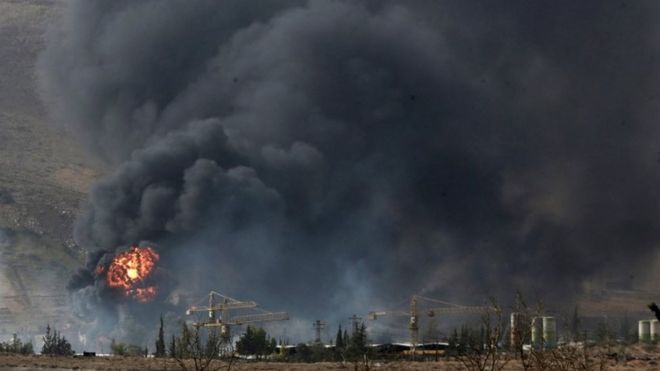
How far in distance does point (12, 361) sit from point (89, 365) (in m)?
14.8

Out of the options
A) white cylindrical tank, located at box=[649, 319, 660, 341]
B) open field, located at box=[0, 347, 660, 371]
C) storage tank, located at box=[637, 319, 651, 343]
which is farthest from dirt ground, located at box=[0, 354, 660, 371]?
white cylindrical tank, located at box=[649, 319, 660, 341]

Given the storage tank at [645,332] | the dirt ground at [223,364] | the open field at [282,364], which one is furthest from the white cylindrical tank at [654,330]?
the dirt ground at [223,364]

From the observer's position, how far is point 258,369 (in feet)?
505

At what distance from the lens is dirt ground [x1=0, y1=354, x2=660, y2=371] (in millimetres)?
130150

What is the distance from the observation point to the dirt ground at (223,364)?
130m

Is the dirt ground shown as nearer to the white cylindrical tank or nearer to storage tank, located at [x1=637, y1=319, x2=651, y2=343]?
storage tank, located at [x1=637, y1=319, x2=651, y2=343]

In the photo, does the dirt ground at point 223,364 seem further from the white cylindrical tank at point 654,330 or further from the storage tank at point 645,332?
the white cylindrical tank at point 654,330

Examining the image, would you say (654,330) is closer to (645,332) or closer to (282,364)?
(645,332)

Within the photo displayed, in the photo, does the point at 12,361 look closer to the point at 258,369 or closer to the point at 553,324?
the point at 258,369

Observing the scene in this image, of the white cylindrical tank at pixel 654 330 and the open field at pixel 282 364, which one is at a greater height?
the white cylindrical tank at pixel 654 330

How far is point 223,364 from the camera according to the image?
156 meters

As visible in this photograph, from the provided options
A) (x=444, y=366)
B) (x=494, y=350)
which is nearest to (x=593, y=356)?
(x=444, y=366)

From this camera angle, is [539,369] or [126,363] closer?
[539,369]

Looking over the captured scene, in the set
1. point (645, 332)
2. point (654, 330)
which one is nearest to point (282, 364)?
point (645, 332)
